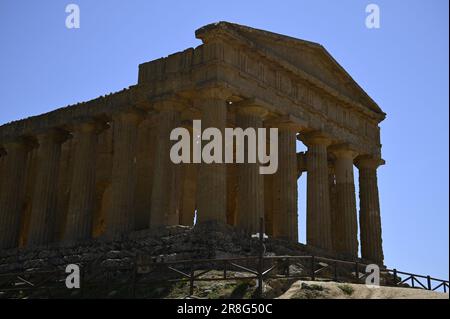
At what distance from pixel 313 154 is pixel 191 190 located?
6.84 m

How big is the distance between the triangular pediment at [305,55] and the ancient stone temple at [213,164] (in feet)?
0.23

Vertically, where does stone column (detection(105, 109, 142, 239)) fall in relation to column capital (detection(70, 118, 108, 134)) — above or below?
below

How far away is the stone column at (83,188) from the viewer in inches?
1394

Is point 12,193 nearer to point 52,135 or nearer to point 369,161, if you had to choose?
point 52,135

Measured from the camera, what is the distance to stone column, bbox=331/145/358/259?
38156 mm

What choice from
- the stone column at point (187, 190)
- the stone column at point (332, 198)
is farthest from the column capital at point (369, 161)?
the stone column at point (187, 190)

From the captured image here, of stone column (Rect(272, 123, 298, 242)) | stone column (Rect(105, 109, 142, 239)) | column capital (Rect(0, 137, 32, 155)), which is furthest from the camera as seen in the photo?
column capital (Rect(0, 137, 32, 155))

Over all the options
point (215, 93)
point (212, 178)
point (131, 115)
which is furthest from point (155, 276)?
point (131, 115)

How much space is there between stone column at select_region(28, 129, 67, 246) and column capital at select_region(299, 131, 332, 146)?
1335cm

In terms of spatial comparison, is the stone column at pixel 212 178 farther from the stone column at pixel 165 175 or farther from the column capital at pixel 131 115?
the column capital at pixel 131 115

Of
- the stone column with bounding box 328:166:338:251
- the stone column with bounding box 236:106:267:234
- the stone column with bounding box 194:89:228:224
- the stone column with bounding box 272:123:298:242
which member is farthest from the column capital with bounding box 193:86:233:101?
the stone column with bounding box 328:166:338:251

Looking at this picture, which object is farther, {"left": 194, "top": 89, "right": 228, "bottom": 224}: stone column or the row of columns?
the row of columns

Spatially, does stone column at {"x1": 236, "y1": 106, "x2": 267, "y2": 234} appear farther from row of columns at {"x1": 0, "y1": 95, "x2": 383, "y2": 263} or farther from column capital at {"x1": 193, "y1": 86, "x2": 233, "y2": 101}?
column capital at {"x1": 193, "y1": 86, "x2": 233, "y2": 101}

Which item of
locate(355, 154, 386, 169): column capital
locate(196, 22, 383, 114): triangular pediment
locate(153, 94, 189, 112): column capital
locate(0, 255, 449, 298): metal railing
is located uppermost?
locate(196, 22, 383, 114): triangular pediment
